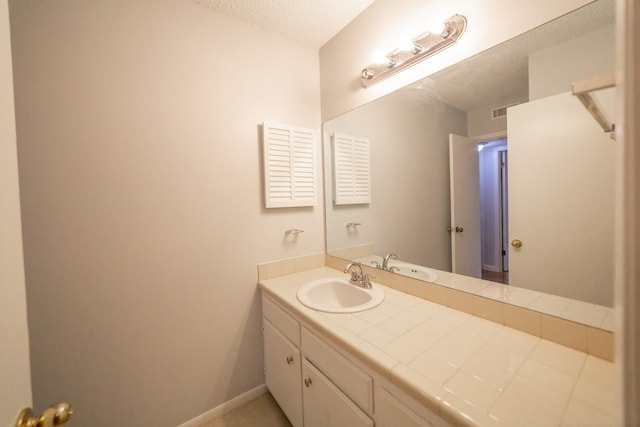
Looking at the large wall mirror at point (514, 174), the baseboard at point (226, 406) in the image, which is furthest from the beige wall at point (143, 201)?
the large wall mirror at point (514, 174)

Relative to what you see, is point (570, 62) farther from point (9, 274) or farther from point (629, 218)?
point (9, 274)

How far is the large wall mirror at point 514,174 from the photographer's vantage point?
2.60 feet

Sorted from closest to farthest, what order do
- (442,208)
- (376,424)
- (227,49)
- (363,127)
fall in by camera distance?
(376,424) → (442,208) → (227,49) → (363,127)

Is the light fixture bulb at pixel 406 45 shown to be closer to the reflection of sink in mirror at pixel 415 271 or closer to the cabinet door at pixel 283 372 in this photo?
the reflection of sink in mirror at pixel 415 271

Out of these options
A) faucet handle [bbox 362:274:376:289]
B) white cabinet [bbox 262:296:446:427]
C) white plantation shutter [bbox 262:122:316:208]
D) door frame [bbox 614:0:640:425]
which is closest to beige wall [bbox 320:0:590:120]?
white plantation shutter [bbox 262:122:316:208]

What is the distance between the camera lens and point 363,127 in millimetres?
1620

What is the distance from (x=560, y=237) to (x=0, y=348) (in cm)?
155

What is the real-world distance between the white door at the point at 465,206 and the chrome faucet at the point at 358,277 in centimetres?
46

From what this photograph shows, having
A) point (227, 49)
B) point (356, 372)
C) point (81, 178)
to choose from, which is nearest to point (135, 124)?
point (81, 178)

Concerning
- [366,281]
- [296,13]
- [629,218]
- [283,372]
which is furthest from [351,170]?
[629,218]

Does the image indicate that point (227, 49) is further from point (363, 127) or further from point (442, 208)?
point (442, 208)

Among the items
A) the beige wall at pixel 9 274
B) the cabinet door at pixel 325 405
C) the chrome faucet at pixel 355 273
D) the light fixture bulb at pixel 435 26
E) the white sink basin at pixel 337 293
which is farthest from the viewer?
the chrome faucet at pixel 355 273

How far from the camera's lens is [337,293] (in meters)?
1.51

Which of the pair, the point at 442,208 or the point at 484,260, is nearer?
the point at 484,260
